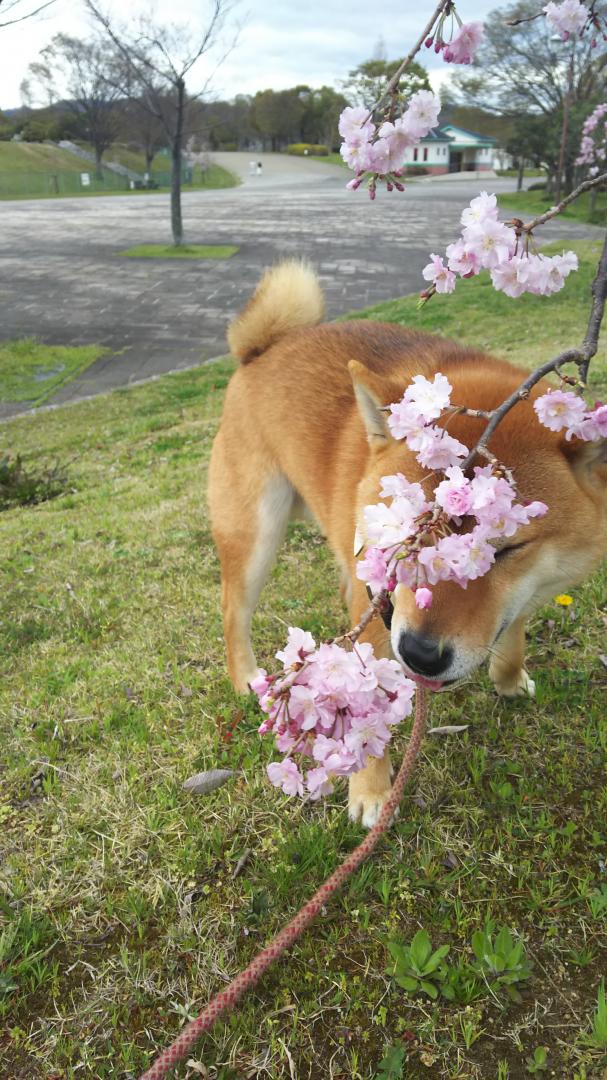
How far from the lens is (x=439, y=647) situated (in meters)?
1.54

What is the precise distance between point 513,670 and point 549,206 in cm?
3177

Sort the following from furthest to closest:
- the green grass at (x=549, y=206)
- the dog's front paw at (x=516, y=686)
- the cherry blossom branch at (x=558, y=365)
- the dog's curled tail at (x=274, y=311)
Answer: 1. the green grass at (x=549, y=206)
2. the dog's curled tail at (x=274, y=311)
3. the dog's front paw at (x=516, y=686)
4. the cherry blossom branch at (x=558, y=365)

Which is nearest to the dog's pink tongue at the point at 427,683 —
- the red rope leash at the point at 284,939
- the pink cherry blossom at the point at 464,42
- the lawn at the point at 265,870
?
the red rope leash at the point at 284,939

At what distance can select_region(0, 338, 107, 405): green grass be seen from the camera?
1031 cm

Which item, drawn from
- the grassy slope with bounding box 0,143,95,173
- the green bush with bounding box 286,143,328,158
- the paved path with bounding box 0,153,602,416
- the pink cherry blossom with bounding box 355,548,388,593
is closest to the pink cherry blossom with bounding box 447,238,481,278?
the pink cherry blossom with bounding box 355,548,388,593

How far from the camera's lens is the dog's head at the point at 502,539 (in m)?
1.57

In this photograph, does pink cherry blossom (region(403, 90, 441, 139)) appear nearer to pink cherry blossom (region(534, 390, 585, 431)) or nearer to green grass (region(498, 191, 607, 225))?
pink cherry blossom (region(534, 390, 585, 431))

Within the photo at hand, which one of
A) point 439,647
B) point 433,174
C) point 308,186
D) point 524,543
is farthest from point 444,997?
point 433,174

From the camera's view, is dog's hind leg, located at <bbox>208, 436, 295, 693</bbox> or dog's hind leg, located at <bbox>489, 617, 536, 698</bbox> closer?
dog's hind leg, located at <bbox>489, 617, 536, 698</bbox>

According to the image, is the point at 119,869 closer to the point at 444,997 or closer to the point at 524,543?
the point at 444,997

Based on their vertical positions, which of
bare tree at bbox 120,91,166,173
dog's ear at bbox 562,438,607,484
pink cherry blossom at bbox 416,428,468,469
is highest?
bare tree at bbox 120,91,166,173

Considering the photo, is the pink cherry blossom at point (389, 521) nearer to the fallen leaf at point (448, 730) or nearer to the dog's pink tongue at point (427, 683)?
the dog's pink tongue at point (427, 683)

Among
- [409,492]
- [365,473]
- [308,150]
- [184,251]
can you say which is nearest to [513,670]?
[365,473]

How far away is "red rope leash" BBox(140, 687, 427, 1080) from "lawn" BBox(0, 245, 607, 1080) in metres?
0.07
